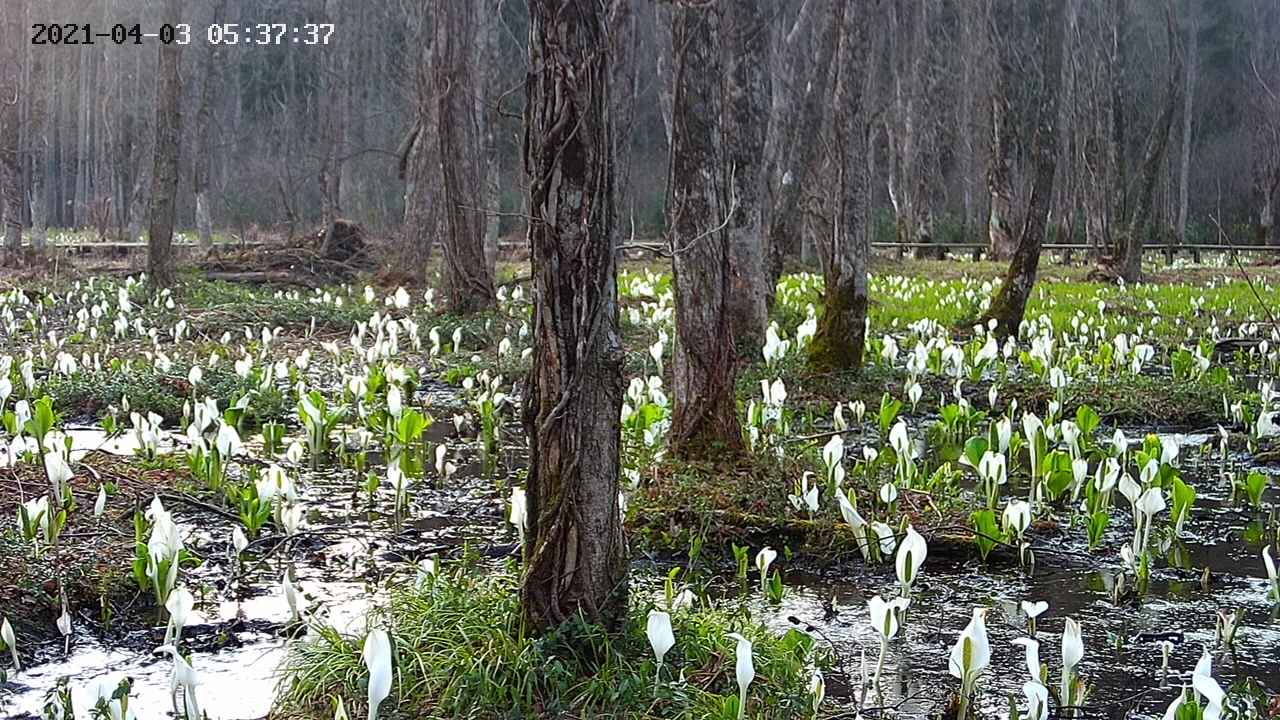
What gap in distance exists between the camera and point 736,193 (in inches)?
301

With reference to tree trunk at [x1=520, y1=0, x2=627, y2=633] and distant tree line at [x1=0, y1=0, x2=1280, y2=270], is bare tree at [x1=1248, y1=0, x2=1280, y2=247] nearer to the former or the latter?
distant tree line at [x1=0, y1=0, x2=1280, y2=270]

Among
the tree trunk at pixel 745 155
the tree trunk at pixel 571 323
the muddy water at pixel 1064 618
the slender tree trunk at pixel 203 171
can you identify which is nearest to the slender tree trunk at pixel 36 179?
the slender tree trunk at pixel 203 171

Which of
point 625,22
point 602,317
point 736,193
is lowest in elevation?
point 602,317

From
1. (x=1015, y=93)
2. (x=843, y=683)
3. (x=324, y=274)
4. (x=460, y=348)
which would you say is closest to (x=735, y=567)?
(x=843, y=683)

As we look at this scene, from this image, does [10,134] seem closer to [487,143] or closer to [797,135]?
[487,143]

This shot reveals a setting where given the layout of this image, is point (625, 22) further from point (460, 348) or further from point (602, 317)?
point (602, 317)

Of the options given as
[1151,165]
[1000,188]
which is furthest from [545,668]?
[1000,188]

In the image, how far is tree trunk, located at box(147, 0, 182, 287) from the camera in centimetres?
1523

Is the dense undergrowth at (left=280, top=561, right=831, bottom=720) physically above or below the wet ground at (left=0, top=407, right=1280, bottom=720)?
above

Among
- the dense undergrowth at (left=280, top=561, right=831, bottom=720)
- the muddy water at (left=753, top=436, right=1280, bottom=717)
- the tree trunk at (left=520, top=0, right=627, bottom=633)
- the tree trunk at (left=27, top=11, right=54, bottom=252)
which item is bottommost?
the muddy water at (left=753, top=436, right=1280, bottom=717)

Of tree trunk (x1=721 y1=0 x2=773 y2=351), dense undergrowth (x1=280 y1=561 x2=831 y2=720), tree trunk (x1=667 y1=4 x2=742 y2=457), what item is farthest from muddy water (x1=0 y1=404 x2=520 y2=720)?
tree trunk (x1=721 y1=0 x2=773 y2=351)

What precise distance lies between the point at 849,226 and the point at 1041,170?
2.80m

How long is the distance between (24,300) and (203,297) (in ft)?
5.99

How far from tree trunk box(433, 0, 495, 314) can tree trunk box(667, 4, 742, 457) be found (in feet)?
23.2
